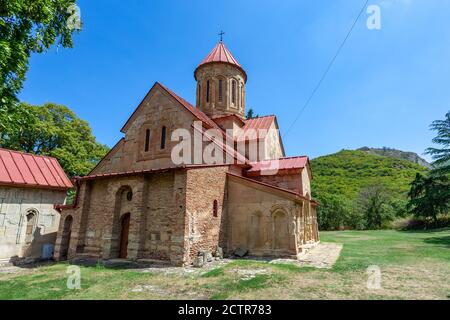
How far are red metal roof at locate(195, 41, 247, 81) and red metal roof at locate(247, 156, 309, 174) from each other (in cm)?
929

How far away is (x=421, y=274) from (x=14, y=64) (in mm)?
13598

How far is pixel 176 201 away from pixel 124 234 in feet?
12.1

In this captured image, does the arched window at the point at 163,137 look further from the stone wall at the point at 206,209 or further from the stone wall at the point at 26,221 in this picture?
the stone wall at the point at 26,221

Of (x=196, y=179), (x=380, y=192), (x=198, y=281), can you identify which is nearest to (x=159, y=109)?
(x=196, y=179)

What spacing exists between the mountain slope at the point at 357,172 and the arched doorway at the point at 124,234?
4497 cm

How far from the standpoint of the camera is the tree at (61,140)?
21953 mm

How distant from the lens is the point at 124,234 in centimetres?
1184

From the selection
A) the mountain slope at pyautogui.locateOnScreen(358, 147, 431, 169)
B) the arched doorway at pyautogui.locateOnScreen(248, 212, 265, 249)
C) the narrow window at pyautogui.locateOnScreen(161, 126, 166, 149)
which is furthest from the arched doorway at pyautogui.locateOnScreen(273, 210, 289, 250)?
the mountain slope at pyautogui.locateOnScreen(358, 147, 431, 169)

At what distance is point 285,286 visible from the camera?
6.59 metres

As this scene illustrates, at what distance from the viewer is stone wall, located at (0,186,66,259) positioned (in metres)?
12.7

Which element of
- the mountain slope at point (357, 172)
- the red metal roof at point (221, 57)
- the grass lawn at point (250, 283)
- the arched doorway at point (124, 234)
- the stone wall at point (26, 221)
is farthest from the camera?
the mountain slope at point (357, 172)

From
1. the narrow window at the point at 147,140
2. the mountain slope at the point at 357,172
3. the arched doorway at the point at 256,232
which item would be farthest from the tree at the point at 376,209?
the narrow window at the point at 147,140

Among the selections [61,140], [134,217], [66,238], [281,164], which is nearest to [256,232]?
[281,164]

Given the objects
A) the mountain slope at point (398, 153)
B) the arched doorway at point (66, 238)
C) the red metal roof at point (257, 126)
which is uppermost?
the mountain slope at point (398, 153)
